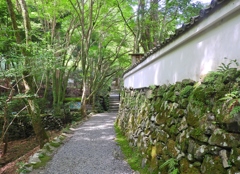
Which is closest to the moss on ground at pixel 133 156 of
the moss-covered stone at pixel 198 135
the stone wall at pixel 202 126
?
the stone wall at pixel 202 126

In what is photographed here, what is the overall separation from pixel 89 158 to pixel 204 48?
12.1ft

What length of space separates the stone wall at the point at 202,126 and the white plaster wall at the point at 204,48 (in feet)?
0.75

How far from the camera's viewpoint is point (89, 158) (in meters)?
4.87

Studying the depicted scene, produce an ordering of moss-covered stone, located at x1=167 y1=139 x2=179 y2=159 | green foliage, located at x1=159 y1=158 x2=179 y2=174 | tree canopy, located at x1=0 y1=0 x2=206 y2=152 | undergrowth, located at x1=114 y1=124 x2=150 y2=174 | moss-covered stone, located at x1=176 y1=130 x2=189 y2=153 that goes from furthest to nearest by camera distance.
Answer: tree canopy, located at x1=0 y1=0 x2=206 y2=152 → undergrowth, located at x1=114 y1=124 x2=150 y2=174 → moss-covered stone, located at x1=167 y1=139 x2=179 y2=159 → green foliage, located at x1=159 y1=158 x2=179 y2=174 → moss-covered stone, located at x1=176 y1=130 x2=189 y2=153

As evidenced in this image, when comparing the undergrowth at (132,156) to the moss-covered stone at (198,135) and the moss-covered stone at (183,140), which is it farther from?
the moss-covered stone at (198,135)

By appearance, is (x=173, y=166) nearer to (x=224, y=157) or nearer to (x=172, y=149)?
(x=172, y=149)

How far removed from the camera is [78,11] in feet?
33.2

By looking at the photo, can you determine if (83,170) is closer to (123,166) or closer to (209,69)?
(123,166)

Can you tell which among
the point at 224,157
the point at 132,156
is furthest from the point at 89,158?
the point at 224,157

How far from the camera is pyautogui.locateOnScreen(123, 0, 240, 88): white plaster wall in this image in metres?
2.09

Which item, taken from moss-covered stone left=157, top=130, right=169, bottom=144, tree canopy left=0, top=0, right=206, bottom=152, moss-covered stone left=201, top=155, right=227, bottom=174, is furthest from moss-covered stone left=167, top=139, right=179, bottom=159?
tree canopy left=0, top=0, right=206, bottom=152

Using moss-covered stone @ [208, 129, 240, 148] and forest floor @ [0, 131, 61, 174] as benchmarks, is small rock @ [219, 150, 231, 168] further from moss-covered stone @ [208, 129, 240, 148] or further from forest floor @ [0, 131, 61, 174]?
forest floor @ [0, 131, 61, 174]

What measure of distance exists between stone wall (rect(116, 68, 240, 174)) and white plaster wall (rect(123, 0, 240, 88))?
0.75 feet

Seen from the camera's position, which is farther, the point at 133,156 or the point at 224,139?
the point at 133,156
